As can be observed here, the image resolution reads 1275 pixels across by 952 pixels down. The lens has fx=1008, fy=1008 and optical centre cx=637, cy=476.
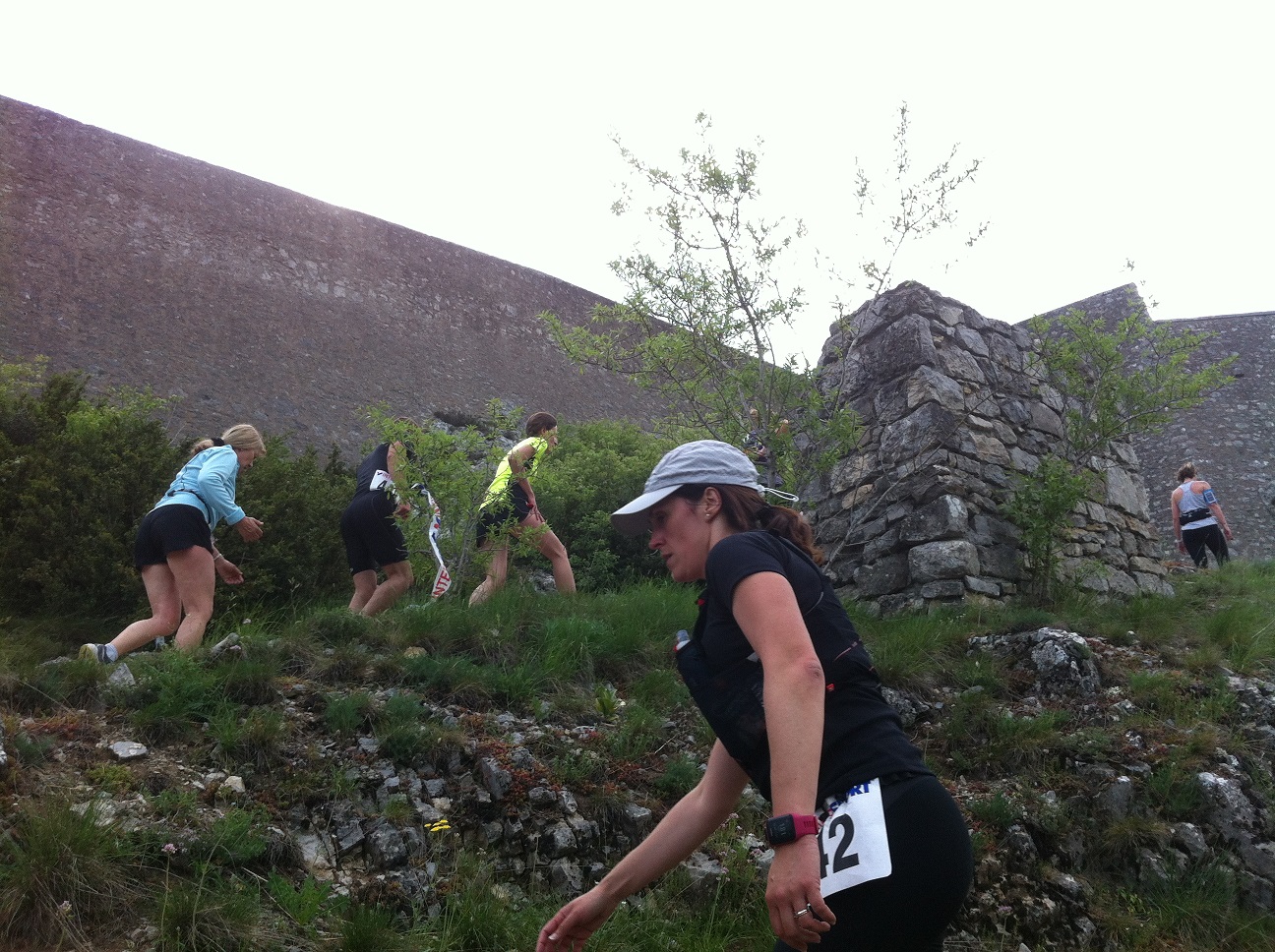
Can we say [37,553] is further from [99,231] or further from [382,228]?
[382,228]

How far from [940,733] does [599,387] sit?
13.4 metres

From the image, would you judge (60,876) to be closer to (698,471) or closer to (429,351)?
(698,471)

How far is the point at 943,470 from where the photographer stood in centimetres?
697

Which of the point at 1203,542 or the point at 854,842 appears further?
the point at 1203,542

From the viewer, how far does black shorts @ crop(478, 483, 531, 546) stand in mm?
6697

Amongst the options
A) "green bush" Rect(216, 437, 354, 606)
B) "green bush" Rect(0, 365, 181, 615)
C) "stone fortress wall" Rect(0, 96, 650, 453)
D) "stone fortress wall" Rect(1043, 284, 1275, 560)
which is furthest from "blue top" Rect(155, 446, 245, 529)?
"stone fortress wall" Rect(1043, 284, 1275, 560)

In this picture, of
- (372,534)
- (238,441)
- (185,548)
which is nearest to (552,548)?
(372,534)

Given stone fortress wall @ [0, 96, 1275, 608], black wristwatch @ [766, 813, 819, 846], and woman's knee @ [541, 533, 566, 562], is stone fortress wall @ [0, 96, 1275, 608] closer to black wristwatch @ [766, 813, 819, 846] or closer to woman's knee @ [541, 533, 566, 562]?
woman's knee @ [541, 533, 566, 562]

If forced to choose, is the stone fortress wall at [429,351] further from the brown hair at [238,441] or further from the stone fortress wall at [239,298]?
the brown hair at [238,441]

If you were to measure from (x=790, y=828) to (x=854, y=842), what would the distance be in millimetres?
161

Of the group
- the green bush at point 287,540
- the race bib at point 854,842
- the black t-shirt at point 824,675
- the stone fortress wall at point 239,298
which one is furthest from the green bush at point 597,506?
the race bib at point 854,842

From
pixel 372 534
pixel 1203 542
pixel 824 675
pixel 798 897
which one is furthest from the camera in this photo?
pixel 1203 542

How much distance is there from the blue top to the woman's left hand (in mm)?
4428

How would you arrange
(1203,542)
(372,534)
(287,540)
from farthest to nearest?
(1203,542), (287,540), (372,534)
